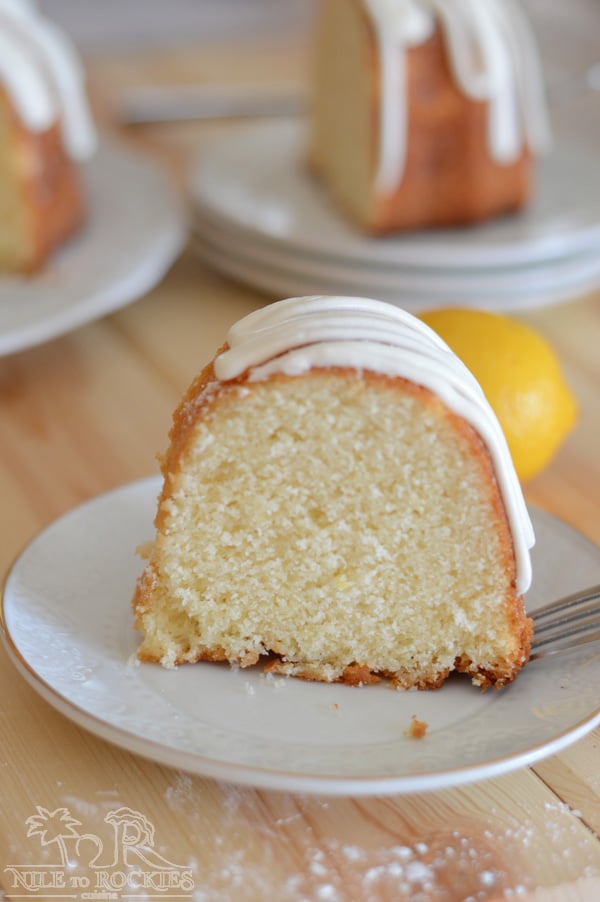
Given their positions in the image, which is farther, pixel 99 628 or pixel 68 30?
pixel 68 30

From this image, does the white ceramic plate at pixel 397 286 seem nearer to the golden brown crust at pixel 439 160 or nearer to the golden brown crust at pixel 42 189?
the golden brown crust at pixel 439 160

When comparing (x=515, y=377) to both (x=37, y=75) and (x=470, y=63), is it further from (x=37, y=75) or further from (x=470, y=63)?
(x=37, y=75)

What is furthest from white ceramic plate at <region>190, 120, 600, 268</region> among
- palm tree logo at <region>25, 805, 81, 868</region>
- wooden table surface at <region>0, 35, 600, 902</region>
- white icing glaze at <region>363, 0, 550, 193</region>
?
palm tree logo at <region>25, 805, 81, 868</region>

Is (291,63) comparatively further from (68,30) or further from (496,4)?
(496,4)

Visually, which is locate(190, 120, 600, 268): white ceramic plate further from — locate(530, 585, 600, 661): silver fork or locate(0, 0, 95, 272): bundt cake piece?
locate(530, 585, 600, 661): silver fork

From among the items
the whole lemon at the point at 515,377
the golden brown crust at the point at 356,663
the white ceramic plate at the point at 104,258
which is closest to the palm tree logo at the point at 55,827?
the golden brown crust at the point at 356,663

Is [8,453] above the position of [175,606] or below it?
below

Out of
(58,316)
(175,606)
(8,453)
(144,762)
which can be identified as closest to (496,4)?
(58,316)
